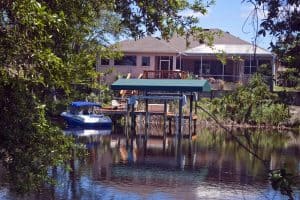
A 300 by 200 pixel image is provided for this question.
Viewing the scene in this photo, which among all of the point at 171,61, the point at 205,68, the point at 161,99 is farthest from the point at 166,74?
the point at 205,68

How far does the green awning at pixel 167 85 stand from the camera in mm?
37969

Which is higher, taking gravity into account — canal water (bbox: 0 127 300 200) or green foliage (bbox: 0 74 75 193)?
green foliage (bbox: 0 74 75 193)

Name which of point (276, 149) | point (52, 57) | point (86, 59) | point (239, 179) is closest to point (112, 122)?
point (276, 149)

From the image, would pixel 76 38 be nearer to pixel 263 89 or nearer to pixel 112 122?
pixel 263 89

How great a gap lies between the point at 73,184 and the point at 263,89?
1381 cm

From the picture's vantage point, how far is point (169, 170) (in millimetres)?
22828

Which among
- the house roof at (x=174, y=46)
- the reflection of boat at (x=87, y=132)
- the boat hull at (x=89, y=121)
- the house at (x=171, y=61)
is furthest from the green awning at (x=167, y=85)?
the house roof at (x=174, y=46)

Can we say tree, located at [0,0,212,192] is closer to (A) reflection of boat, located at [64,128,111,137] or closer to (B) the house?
(A) reflection of boat, located at [64,128,111,137]

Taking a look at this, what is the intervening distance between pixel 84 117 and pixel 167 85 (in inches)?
292

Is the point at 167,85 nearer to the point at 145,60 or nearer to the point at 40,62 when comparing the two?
the point at 145,60

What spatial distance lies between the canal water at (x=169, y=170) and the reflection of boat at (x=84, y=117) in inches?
223

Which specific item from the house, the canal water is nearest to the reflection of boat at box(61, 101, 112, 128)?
the canal water

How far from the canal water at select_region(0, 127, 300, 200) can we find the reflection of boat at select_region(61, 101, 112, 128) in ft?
18.6

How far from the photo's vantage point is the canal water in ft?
57.2
